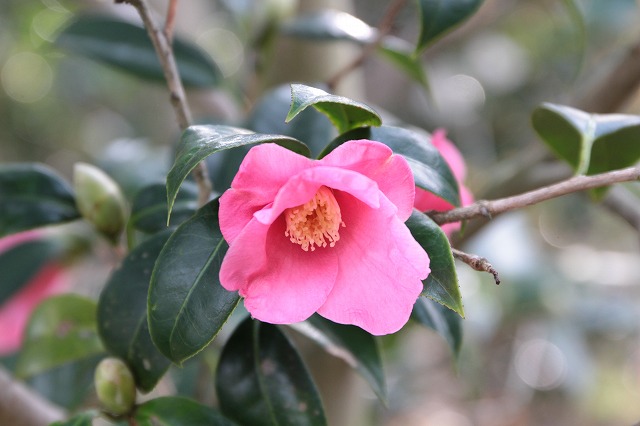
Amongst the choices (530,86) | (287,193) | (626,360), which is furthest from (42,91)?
(287,193)

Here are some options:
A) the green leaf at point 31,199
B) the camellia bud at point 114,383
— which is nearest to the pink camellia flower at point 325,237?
the camellia bud at point 114,383

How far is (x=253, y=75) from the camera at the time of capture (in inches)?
45.5

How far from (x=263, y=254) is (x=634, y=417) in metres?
2.98

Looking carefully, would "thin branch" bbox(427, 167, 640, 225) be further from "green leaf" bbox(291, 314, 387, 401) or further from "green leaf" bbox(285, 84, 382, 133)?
"green leaf" bbox(291, 314, 387, 401)

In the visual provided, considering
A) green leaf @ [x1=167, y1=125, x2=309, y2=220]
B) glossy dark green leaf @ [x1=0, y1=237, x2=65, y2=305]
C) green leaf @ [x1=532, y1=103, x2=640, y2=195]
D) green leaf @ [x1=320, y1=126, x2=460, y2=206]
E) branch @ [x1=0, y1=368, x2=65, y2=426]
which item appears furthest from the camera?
glossy dark green leaf @ [x1=0, y1=237, x2=65, y2=305]

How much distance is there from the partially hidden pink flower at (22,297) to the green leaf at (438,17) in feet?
2.17

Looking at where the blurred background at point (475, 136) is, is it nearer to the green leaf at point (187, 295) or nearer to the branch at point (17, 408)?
the green leaf at point (187, 295)

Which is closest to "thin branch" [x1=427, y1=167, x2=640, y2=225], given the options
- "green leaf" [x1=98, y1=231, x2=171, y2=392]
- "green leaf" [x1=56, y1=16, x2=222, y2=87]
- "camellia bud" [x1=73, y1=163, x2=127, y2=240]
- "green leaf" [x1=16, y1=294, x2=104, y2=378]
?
"green leaf" [x1=98, y1=231, x2=171, y2=392]

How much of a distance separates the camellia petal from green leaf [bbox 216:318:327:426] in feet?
0.46

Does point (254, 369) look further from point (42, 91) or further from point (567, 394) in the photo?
point (42, 91)

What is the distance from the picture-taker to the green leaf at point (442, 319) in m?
0.66

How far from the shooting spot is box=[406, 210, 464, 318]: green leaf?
463mm

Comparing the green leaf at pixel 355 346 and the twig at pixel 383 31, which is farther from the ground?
the twig at pixel 383 31

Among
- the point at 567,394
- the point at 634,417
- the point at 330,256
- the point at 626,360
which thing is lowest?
the point at 634,417
